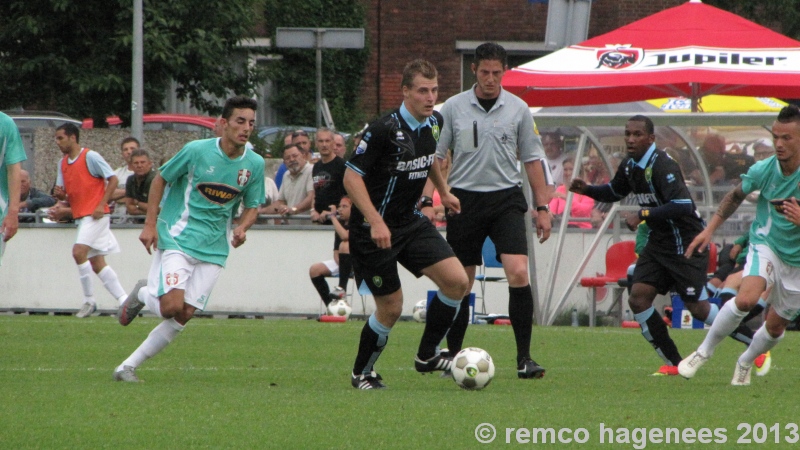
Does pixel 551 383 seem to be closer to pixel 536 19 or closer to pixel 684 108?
pixel 684 108

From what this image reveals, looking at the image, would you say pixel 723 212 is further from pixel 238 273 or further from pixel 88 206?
pixel 238 273

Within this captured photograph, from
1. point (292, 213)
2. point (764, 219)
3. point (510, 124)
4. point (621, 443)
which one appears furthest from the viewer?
point (292, 213)

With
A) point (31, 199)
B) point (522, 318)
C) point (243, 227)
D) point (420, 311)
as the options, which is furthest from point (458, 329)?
point (31, 199)

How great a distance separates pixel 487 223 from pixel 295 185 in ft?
29.5

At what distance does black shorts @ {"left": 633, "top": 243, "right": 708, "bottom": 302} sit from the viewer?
973 cm

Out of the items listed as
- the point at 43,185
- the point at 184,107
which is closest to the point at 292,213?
the point at 43,185

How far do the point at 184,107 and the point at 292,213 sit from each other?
14.9 m

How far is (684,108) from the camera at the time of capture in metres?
19.9

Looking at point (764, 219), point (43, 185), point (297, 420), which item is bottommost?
point (43, 185)

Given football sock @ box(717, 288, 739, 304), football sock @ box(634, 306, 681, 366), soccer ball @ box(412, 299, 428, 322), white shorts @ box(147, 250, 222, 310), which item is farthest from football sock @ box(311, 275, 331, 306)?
white shorts @ box(147, 250, 222, 310)

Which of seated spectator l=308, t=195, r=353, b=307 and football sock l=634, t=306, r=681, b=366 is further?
seated spectator l=308, t=195, r=353, b=307

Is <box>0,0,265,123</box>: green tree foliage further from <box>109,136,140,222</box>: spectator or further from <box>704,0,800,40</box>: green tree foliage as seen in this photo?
<box>704,0,800,40</box>: green tree foliage

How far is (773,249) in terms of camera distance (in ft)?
27.5

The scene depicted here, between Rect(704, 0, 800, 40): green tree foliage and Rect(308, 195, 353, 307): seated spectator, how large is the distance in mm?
14058
